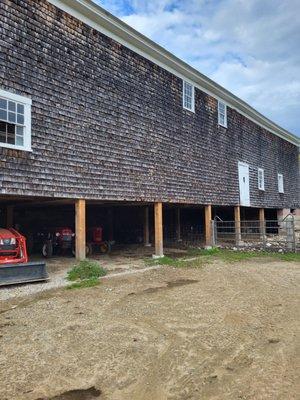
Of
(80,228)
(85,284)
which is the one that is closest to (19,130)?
(80,228)

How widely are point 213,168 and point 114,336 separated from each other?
1414 cm

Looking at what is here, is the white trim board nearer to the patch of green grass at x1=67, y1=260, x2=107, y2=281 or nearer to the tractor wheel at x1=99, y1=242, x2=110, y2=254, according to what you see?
the patch of green grass at x1=67, y1=260, x2=107, y2=281

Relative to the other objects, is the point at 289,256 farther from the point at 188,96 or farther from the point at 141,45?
the point at 141,45

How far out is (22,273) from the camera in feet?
30.0

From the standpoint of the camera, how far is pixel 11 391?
3943mm

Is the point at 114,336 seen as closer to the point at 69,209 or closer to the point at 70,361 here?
the point at 70,361

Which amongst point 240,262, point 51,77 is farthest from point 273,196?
point 51,77

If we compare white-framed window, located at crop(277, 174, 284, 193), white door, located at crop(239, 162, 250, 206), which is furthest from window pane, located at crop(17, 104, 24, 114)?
white-framed window, located at crop(277, 174, 284, 193)

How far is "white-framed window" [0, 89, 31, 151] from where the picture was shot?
9.74 metres

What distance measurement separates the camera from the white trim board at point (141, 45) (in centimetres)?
1166

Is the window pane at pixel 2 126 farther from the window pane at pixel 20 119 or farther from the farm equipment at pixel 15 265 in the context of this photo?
the farm equipment at pixel 15 265

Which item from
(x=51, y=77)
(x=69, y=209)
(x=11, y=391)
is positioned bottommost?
(x=11, y=391)

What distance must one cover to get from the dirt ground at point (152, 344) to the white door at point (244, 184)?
12672 mm

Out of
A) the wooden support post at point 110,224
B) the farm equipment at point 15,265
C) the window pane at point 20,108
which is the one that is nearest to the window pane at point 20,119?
the window pane at point 20,108
